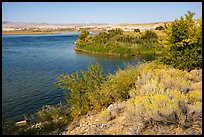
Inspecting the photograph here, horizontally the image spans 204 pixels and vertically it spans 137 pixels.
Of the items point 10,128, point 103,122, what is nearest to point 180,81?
point 103,122

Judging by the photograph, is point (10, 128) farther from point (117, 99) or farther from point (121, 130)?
point (121, 130)

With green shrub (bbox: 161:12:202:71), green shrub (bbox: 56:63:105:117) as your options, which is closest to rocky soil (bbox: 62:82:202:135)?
green shrub (bbox: 56:63:105:117)

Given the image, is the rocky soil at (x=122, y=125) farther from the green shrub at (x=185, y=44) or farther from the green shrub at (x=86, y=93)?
the green shrub at (x=185, y=44)

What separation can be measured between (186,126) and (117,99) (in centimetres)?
307

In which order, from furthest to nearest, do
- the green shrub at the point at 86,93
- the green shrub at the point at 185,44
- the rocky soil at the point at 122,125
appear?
1. the green shrub at the point at 185,44
2. the green shrub at the point at 86,93
3. the rocky soil at the point at 122,125

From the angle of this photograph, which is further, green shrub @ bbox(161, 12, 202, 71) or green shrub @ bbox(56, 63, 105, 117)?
green shrub @ bbox(161, 12, 202, 71)

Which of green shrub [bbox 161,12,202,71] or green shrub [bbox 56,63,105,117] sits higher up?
green shrub [bbox 161,12,202,71]

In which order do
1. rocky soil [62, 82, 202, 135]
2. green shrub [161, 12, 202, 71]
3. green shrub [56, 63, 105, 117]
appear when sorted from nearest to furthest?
1. rocky soil [62, 82, 202, 135]
2. green shrub [56, 63, 105, 117]
3. green shrub [161, 12, 202, 71]

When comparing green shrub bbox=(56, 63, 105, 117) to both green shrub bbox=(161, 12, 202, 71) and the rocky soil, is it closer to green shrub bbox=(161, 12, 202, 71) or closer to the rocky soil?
the rocky soil

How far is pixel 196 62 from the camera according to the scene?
41.1 ft

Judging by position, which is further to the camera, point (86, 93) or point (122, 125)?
point (86, 93)

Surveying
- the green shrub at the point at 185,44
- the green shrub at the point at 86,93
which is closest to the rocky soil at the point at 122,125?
the green shrub at the point at 86,93

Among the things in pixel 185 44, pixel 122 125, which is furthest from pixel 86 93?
pixel 185 44

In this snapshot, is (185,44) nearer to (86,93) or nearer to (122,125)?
(86,93)
